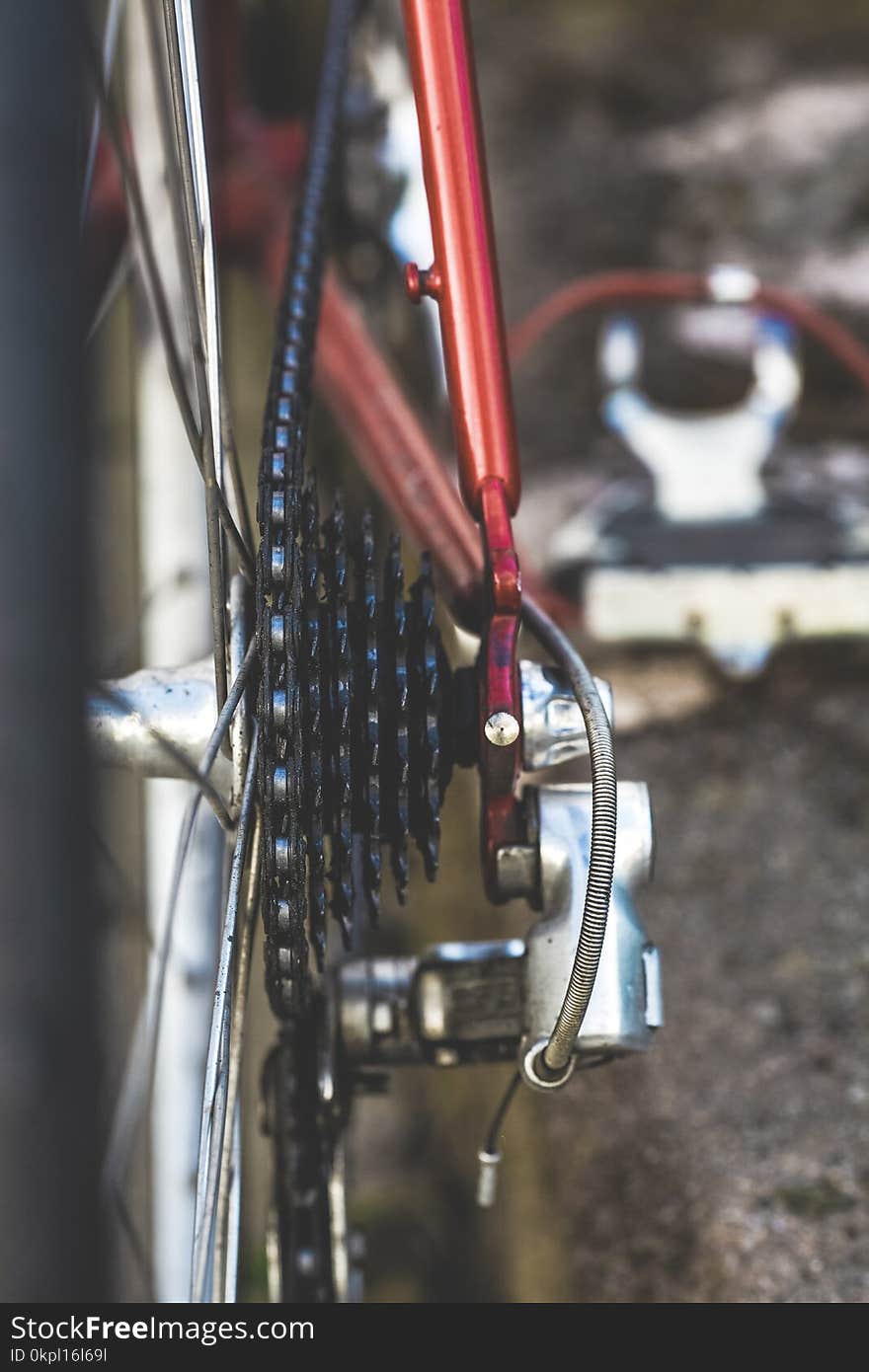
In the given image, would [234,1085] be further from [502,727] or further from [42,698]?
[42,698]

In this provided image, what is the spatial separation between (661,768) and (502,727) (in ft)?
2.10

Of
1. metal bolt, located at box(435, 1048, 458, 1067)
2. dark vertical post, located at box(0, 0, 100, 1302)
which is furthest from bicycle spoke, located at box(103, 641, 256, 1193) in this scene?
dark vertical post, located at box(0, 0, 100, 1302)

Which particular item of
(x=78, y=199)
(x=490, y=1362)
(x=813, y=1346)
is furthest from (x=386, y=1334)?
(x=78, y=199)

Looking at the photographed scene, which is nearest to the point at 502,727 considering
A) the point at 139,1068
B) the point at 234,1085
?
the point at 234,1085

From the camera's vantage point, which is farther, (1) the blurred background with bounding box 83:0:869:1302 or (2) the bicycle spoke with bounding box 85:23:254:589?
(1) the blurred background with bounding box 83:0:869:1302

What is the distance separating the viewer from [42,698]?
30cm

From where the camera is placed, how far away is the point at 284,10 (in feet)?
4.78

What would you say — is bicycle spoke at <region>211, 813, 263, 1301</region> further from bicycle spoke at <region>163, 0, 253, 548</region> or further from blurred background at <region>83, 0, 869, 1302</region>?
bicycle spoke at <region>163, 0, 253, 548</region>

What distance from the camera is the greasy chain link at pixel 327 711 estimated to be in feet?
1.54

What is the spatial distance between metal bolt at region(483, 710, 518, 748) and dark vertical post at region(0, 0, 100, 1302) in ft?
0.76

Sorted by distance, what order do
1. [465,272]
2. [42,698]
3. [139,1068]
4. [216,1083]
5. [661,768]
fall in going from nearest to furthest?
[42,698]
[216,1083]
[465,272]
[139,1068]
[661,768]

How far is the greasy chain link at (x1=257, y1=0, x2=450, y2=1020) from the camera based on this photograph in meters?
0.47

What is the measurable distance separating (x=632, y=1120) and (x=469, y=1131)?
117 mm

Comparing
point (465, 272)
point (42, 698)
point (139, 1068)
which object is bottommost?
point (139, 1068)
